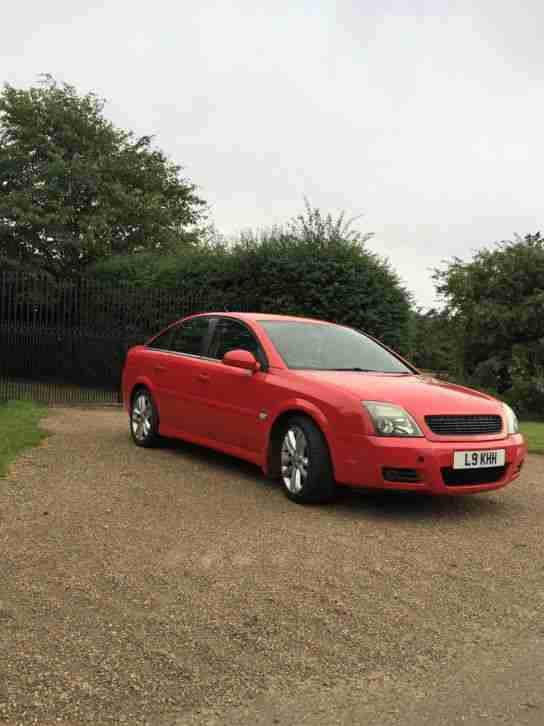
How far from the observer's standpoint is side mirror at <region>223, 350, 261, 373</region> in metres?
6.86

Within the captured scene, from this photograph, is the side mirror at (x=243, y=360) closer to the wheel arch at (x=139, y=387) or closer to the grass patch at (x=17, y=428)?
the wheel arch at (x=139, y=387)

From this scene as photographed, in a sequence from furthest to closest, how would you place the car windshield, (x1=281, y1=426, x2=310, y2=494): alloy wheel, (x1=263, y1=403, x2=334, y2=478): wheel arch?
1. the car windshield
2. (x1=263, y1=403, x2=334, y2=478): wheel arch
3. (x1=281, y1=426, x2=310, y2=494): alloy wheel

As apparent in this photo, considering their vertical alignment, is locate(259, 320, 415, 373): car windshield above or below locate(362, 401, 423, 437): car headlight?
above

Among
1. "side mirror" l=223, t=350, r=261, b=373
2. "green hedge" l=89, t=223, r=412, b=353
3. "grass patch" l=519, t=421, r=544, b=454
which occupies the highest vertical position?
"green hedge" l=89, t=223, r=412, b=353

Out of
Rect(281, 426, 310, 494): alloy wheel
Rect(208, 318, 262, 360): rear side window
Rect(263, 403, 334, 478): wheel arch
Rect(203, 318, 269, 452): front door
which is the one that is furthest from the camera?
Rect(208, 318, 262, 360): rear side window

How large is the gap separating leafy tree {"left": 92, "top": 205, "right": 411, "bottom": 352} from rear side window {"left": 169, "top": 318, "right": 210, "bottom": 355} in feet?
19.6

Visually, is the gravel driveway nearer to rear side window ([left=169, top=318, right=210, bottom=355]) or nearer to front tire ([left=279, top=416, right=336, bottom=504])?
front tire ([left=279, top=416, right=336, bottom=504])

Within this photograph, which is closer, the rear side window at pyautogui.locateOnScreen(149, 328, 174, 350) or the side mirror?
the side mirror

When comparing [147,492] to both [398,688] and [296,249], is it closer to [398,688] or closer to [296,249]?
[398,688]

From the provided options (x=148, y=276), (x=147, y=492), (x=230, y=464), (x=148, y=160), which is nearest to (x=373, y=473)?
(x=147, y=492)

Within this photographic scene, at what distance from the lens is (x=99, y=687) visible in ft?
9.86

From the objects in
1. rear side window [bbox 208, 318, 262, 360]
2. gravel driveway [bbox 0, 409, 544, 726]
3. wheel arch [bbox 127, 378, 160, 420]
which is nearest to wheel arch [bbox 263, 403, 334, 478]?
gravel driveway [bbox 0, 409, 544, 726]

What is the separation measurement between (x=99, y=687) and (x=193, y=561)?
1.63m

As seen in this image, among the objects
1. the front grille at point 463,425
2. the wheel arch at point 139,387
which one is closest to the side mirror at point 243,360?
the front grille at point 463,425
